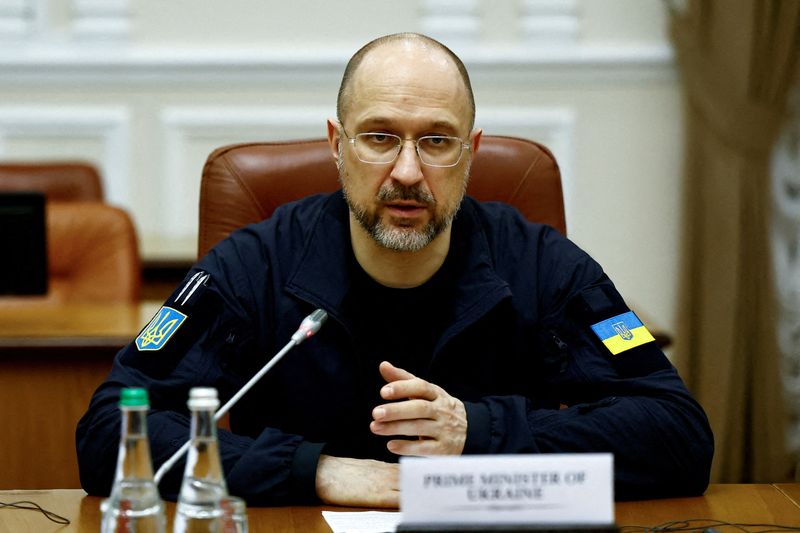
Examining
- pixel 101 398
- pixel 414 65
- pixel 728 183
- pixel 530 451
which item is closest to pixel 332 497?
pixel 530 451

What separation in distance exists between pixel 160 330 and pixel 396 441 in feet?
1.32

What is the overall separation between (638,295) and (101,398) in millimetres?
2641

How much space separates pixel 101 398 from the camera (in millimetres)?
1620

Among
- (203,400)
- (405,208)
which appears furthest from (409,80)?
(203,400)

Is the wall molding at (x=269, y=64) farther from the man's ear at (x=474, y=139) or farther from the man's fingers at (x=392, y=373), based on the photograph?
the man's fingers at (x=392, y=373)

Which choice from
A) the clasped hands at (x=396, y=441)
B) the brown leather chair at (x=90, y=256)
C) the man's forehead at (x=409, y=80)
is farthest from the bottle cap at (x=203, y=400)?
the brown leather chair at (x=90, y=256)

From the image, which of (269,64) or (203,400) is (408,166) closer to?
(203,400)

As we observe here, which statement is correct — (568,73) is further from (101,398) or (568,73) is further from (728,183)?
(101,398)

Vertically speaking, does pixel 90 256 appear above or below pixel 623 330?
below

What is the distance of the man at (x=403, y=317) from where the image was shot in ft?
5.27

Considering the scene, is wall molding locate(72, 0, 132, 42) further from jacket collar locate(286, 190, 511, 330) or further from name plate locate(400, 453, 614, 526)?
name plate locate(400, 453, 614, 526)

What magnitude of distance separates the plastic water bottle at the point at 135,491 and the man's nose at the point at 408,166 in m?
0.71

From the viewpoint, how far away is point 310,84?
388 cm

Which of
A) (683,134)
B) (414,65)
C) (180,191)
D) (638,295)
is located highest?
(414,65)
